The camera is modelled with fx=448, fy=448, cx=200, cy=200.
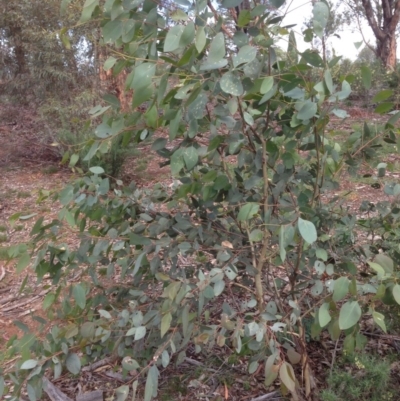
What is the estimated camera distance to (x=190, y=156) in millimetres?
1081

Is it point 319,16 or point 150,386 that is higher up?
point 319,16

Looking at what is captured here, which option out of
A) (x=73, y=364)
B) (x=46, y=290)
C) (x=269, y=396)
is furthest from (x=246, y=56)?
(x=46, y=290)

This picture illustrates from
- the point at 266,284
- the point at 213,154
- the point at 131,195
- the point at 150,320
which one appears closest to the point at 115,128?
the point at 213,154

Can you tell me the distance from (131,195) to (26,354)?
2.06 feet

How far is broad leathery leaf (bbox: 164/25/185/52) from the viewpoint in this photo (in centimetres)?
82

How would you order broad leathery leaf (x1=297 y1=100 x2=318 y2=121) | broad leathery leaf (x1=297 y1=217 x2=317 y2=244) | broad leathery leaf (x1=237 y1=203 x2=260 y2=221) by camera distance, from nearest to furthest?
broad leathery leaf (x1=297 y1=217 x2=317 y2=244) → broad leathery leaf (x1=297 y1=100 x2=318 y2=121) → broad leathery leaf (x1=237 y1=203 x2=260 y2=221)

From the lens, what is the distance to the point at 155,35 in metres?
0.97

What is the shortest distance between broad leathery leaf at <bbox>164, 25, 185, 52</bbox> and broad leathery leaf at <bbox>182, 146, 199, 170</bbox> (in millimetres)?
306

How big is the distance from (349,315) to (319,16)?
626mm

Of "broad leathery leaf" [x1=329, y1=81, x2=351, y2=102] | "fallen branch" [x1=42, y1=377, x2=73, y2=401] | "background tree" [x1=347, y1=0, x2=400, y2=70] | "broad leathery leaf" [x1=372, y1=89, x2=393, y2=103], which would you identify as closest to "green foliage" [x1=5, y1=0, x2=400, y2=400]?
"broad leathery leaf" [x1=329, y1=81, x2=351, y2=102]

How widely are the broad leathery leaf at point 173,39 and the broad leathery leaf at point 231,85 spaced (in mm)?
122

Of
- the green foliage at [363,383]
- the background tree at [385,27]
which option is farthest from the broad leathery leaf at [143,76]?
the background tree at [385,27]

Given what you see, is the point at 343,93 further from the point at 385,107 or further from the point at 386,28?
the point at 386,28

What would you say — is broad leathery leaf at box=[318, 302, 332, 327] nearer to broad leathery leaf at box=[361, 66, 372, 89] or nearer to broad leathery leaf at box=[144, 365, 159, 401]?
broad leathery leaf at box=[144, 365, 159, 401]
